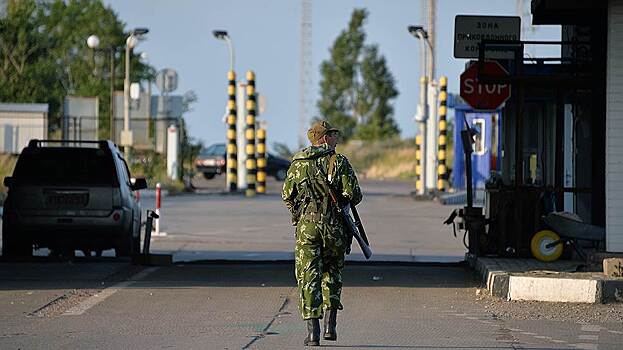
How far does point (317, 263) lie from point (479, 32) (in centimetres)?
888

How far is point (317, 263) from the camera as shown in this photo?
36.0ft

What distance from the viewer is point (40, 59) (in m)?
61.8

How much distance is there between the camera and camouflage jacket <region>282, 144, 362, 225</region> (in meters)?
10.9

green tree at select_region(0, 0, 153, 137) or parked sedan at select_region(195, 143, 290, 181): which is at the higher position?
green tree at select_region(0, 0, 153, 137)

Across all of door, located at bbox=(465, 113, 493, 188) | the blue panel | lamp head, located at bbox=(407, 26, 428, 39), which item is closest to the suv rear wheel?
the blue panel

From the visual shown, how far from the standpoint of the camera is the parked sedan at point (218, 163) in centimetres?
6347

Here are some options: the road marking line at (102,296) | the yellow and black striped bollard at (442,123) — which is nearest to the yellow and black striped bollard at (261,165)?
the yellow and black striped bollard at (442,123)

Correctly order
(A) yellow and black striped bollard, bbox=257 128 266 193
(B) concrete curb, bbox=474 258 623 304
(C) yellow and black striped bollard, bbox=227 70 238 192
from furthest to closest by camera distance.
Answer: (A) yellow and black striped bollard, bbox=257 128 266 193 < (C) yellow and black striped bollard, bbox=227 70 238 192 < (B) concrete curb, bbox=474 258 623 304

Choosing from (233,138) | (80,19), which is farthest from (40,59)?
(233,138)

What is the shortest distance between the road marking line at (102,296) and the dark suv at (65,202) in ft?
4.51

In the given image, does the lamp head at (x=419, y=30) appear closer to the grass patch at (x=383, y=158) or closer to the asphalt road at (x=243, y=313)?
the asphalt road at (x=243, y=313)

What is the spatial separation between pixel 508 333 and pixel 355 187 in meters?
2.11

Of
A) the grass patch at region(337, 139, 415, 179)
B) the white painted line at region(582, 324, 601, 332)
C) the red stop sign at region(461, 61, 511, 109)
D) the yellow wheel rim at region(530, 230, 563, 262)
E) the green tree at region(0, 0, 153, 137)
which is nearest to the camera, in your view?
the white painted line at region(582, 324, 601, 332)

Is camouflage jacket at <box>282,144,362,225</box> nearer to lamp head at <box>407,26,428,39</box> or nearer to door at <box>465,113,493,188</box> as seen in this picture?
door at <box>465,113,493,188</box>
